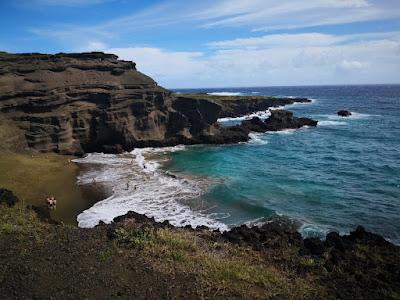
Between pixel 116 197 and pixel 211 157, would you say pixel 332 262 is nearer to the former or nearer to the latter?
pixel 116 197

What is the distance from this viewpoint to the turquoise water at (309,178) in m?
28.2

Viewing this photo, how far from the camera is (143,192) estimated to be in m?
33.9

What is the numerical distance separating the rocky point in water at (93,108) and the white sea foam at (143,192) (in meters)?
4.54

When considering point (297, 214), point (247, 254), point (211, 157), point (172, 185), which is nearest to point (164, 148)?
point (211, 157)

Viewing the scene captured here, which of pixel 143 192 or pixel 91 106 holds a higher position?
pixel 91 106

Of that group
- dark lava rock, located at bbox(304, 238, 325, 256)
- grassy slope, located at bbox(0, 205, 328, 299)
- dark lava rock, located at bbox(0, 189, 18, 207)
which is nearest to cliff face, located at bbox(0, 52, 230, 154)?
dark lava rock, located at bbox(0, 189, 18, 207)

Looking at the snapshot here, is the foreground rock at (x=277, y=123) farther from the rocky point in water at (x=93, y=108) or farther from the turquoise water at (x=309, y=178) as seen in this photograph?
the rocky point in water at (x=93, y=108)

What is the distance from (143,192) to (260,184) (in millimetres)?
10531

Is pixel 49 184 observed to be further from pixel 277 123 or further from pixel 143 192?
pixel 277 123

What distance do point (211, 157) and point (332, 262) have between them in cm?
3308

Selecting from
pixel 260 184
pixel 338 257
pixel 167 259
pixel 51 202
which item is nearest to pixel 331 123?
pixel 260 184

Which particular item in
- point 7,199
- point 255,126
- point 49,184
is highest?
point 7,199

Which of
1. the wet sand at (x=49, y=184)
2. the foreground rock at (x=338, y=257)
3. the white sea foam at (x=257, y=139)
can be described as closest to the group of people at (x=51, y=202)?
the wet sand at (x=49, y=184)

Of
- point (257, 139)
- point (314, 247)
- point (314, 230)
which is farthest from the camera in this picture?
point (257, 139)
